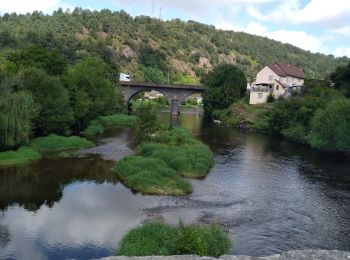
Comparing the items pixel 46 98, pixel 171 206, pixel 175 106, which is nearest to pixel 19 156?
pixel 46 98

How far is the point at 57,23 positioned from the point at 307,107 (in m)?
143

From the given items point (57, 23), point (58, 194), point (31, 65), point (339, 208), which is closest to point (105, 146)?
point (31, 65)

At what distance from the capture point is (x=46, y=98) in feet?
178

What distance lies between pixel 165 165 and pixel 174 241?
845 inches

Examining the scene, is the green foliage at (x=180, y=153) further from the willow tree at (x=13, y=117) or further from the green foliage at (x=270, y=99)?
the green foliage at (x=270, y=99)

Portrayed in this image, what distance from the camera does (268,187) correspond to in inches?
1594

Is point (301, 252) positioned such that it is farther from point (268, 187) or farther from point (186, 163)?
point (186, 163)

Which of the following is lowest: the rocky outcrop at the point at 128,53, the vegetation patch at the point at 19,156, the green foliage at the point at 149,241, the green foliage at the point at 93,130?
the green foliage at the point at 149,241

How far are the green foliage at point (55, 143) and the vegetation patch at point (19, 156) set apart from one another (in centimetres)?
337

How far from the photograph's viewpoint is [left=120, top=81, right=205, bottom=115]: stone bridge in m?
111

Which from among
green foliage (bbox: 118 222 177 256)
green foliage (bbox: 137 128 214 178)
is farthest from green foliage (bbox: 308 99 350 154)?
green foliage (bbox: 118 222 177 256)

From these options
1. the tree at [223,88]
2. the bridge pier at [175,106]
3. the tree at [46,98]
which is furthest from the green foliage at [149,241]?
the bridge pier at [175,106]

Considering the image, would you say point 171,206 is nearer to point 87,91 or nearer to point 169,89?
point 87,91

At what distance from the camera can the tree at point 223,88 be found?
10119 centimetres
